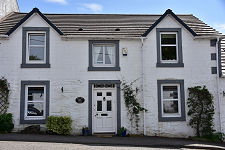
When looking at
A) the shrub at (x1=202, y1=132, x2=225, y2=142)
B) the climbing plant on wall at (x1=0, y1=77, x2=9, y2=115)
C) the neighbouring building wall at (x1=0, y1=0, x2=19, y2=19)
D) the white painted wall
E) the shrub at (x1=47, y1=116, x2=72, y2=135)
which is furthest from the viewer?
the neighbouring building wall at (x1=0, y1=0, x2=19, y2=19)

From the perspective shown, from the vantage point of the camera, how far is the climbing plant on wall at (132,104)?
1233 centimetres

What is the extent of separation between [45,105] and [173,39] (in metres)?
7.89

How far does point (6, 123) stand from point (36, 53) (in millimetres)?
3901

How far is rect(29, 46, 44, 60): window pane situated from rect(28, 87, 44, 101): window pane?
167cm

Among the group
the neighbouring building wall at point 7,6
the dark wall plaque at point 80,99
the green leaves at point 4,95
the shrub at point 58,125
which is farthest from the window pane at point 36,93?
the neighbouring building wall at point 7,6

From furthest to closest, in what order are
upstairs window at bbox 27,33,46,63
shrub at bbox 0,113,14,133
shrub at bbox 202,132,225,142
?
1. upstairs window at bbox 27,33,46,63
2. shrub at bbox 202,132,225,142
3. shrub at bbox 0,113,14,133

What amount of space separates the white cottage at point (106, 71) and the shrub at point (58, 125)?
0.49 meters

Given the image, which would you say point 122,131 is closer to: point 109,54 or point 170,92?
point 170,92

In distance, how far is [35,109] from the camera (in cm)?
1242

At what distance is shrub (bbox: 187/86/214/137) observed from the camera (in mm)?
12320

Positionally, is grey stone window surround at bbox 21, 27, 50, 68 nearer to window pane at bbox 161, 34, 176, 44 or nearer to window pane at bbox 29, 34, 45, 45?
window pane at bbox 29, 34, 45, 45

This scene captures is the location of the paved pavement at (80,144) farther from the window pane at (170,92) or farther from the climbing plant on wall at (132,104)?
the window pane at (170,92)

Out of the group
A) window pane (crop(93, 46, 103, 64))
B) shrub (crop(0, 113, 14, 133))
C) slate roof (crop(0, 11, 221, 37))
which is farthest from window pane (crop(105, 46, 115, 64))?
shrub (crop(0, 113, 14, 133))

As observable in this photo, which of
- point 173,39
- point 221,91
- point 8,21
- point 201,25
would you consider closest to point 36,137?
point 8,21
